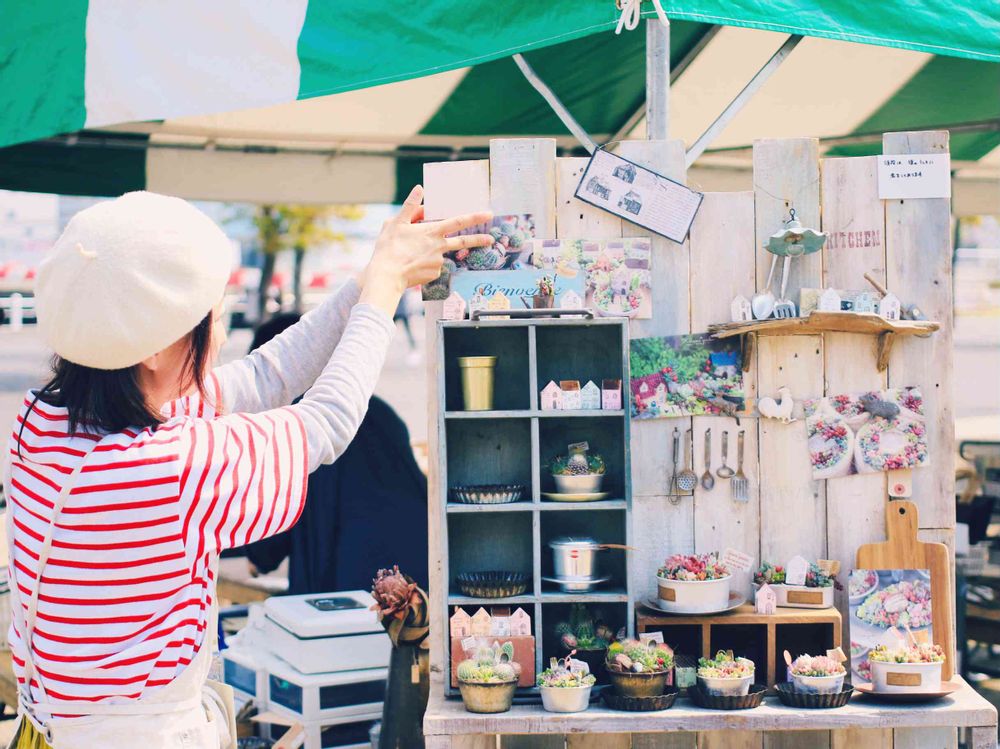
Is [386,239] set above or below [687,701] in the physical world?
above

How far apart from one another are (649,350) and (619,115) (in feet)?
9.25

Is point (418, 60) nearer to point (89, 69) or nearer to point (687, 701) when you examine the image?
point (89, 69)

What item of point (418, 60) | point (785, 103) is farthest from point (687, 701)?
point (785, 103)

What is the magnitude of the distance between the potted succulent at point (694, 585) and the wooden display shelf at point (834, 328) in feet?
1.81

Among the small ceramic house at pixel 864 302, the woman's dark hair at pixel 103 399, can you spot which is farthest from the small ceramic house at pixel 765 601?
the woman's dark hair at pixel 103 399

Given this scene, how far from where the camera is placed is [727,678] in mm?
2732

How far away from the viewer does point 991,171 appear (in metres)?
6.23

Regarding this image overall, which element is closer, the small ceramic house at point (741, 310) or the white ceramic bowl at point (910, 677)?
the white ceramic bowl at point (910, 677)

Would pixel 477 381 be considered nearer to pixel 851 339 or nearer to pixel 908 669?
pixel 851 339

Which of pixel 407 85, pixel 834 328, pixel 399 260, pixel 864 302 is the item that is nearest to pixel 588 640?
pixel 834 328

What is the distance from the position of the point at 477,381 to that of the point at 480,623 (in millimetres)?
631

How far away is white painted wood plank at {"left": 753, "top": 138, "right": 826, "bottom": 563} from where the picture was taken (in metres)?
3.05

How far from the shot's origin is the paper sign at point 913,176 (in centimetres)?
304

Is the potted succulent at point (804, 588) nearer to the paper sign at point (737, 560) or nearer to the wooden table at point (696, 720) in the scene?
the paper sign at point (737, 560)
